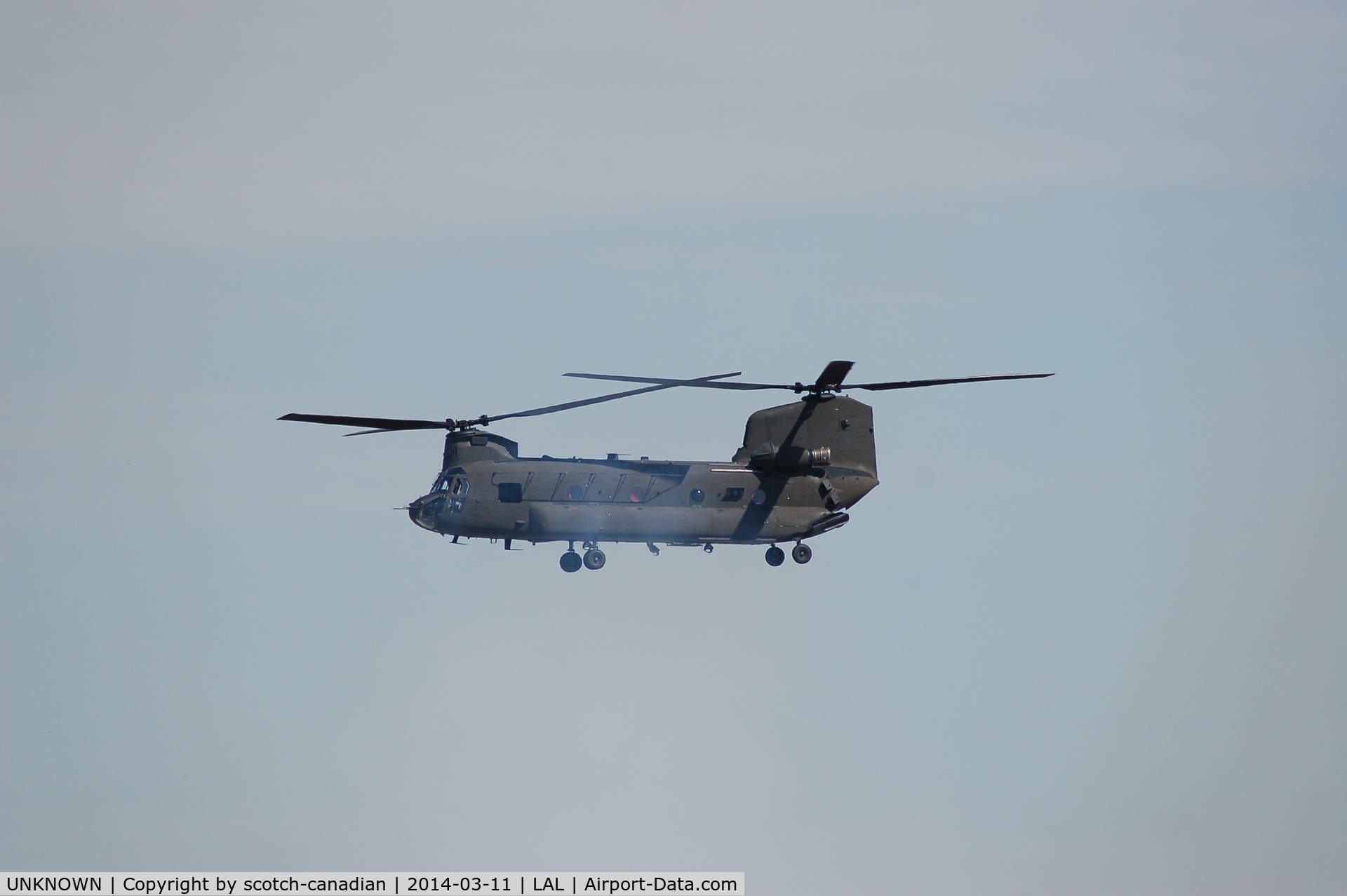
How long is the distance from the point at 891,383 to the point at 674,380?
32.6 ft

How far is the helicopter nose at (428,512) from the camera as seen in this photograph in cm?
6975

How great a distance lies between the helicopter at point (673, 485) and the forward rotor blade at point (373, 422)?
69 millimetres

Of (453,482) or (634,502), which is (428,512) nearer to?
(453,482)

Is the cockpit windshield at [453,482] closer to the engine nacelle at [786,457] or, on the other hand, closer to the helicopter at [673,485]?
the helicopter at [673,485]

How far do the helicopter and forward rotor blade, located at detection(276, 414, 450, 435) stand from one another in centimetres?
7

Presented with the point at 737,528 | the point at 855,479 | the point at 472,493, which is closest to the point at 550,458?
the point at 472,493

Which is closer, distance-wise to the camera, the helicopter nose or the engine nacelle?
the helicopter nose

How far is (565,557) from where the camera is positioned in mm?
71188

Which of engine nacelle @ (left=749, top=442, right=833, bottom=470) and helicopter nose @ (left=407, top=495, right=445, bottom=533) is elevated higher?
engine nacelle @ (left=749, top=442, right=833, bottom=470)

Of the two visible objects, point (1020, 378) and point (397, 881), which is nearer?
point (397, 881)

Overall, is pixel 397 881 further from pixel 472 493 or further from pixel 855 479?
pixel 855 479

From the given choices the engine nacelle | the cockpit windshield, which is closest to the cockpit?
the cockpit windshield

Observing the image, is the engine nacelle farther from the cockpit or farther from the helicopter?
the cockpit

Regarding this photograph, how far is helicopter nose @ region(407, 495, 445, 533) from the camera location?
229ft
